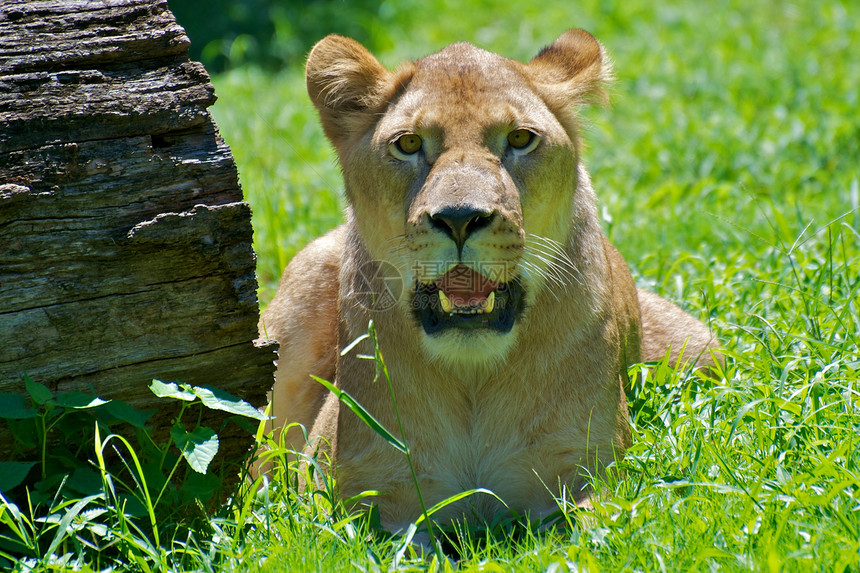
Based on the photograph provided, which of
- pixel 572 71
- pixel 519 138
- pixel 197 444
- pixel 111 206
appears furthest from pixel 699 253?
pixel 111 206

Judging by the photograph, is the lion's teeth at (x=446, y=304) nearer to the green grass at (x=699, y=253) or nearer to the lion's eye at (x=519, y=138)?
the lion's eye at (x=519, y=138)

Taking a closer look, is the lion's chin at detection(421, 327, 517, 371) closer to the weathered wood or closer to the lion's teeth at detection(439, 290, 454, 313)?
the lion's teeth at detection(439, 290, 454, 313)

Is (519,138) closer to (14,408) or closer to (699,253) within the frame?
(14,408)

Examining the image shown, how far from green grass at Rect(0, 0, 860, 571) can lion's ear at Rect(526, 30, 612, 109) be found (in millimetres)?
210

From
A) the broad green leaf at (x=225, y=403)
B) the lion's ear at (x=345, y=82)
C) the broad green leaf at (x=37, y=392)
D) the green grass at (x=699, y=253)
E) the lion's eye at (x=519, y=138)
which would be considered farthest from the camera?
the lion's ear at (x=345, y=82)

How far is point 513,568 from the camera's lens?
2.93 metres

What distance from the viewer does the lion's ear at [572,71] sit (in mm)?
3941

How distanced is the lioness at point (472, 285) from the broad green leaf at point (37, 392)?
3.67ft

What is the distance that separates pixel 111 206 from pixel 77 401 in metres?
0.64

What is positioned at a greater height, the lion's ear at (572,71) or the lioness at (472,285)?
the lion's ear at (572,71)

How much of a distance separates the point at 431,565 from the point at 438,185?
124 centimetres

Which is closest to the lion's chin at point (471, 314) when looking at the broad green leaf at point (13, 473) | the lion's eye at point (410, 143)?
the lion's eye at point (410, 143)

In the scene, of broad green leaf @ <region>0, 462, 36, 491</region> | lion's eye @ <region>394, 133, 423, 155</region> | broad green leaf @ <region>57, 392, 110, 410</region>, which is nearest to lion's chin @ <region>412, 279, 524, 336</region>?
lion's eye @ <region>394, 133, 423, 155</region>

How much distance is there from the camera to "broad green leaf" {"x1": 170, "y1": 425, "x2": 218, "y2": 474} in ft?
10.4
